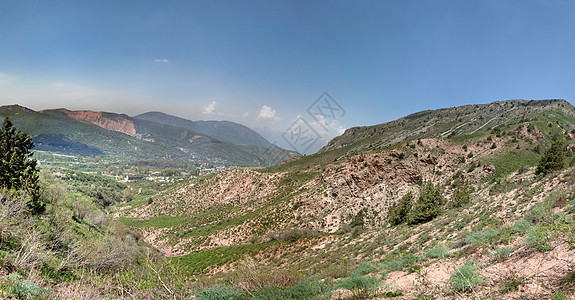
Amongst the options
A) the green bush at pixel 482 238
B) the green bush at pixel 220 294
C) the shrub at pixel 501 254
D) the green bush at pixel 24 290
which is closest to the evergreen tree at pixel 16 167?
the green bush at pixel 24 290

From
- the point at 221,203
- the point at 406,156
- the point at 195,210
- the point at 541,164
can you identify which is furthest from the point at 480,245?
the point at 195,210

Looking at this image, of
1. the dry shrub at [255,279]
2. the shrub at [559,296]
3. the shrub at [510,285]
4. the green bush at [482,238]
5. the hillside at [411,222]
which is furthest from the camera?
the green bush at [482,238]

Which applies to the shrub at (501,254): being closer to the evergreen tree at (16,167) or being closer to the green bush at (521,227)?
the green bush at (521,227)

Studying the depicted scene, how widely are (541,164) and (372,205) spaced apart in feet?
50.5

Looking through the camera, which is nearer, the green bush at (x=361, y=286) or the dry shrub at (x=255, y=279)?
the green bush at (x=361, y=286)

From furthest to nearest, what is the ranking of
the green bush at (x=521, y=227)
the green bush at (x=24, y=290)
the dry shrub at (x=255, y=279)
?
1. the green bush at (x=521, y=227)
2. the dry shrub at (x=255, y=279)
3. the green bush at (x=24, y=290)

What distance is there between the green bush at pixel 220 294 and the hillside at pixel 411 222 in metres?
0.89

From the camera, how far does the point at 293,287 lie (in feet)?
22.6

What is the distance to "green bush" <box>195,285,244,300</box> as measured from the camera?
6.65m

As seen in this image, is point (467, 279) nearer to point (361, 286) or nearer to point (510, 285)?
point (510, 285)

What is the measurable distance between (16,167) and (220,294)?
2095 centimetres

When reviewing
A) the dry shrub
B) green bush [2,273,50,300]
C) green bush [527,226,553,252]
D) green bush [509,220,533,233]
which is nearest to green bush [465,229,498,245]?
green bush [509,220,533,233]

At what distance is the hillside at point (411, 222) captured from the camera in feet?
18.9

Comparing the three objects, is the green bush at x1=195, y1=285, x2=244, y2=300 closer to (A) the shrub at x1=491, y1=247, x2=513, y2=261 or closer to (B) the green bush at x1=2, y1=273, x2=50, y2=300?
(B) the green bush at x1=2, y1=273, x2=50, y2=300
